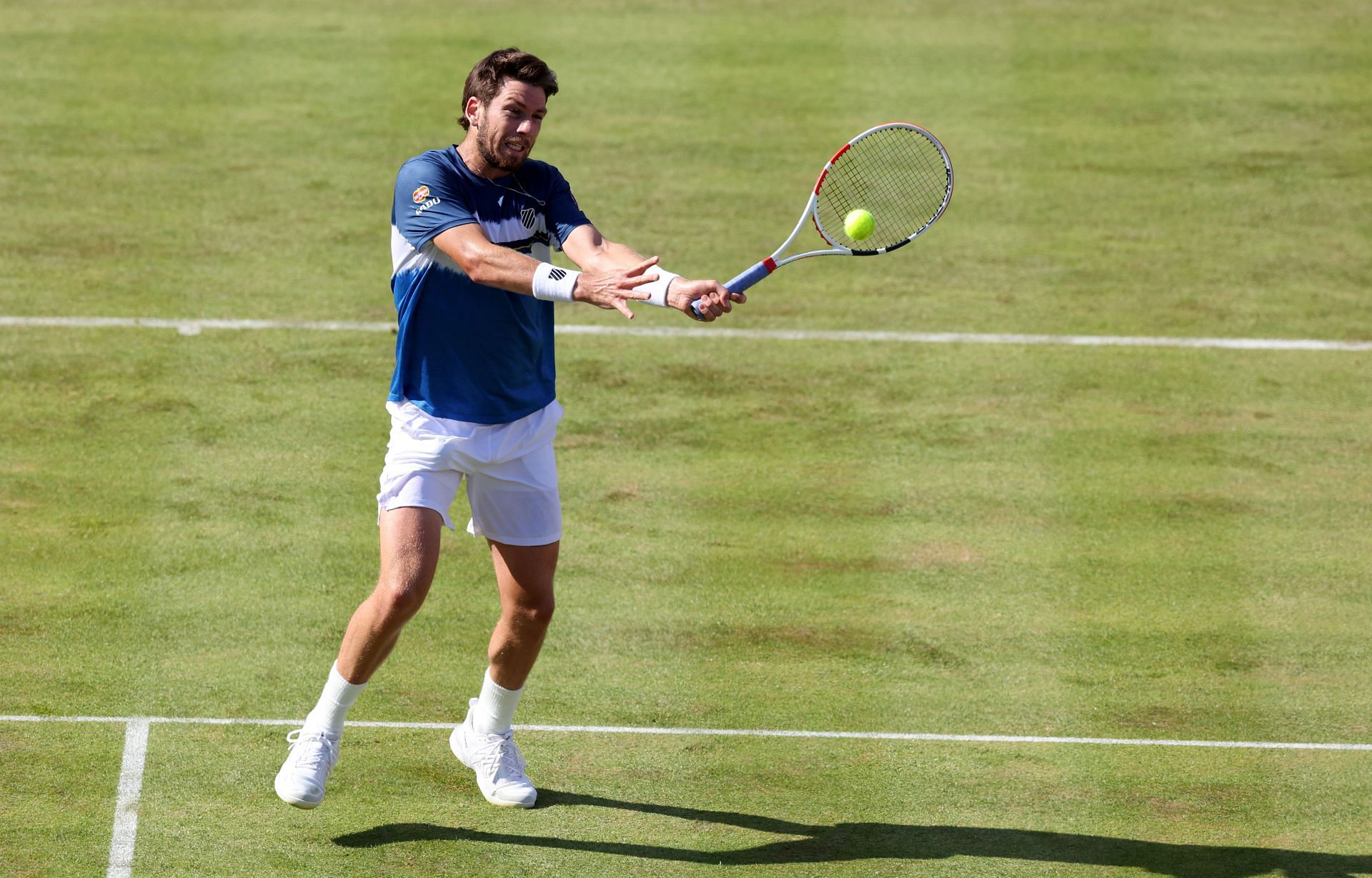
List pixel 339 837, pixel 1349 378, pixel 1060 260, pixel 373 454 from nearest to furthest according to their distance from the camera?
pixel 339 837
pixel 373 454
pixel 1349 378
pixel 1060 260

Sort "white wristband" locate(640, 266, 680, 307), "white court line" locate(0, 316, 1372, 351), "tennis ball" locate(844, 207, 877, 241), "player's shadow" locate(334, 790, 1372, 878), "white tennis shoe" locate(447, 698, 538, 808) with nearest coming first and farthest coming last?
1. "white wristband" locate(640, 266, 680, 307)
2. "player's shadow" locate(334, 790, 1372, 878)
3. "white tennis shoe" locate(447, 698, 538, 808)
4. "tennis ball" locate(844, 207, 877, 241)
5. "white court line" locate(0, 316, 1372, 351)

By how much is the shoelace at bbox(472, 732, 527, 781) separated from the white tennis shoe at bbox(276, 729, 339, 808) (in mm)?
553

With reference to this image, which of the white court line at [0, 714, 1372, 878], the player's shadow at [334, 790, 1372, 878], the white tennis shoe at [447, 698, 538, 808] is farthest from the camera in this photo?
the white court line at [0, 714, 1372, 878]

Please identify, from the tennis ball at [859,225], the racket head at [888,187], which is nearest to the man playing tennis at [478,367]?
the tennis ball at [859,225]

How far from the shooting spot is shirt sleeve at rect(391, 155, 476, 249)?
20.4 ft

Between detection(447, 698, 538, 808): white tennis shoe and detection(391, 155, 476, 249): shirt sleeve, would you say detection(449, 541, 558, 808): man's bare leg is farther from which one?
detection(391, 155, 476, 249): shirt sleeve

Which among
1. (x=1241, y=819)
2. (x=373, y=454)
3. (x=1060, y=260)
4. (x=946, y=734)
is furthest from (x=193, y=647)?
(x=1060, y=260)

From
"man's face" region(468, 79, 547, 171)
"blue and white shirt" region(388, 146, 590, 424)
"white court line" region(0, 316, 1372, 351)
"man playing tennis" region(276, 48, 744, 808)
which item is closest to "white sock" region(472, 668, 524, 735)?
"man playing tennis" region(276, 48, 744, 808)

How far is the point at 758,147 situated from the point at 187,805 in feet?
29.5

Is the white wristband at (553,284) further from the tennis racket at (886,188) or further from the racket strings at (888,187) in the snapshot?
the racket strings at (888,187)

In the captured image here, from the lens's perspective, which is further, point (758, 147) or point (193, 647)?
point (758, 147)

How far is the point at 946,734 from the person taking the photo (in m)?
7.42

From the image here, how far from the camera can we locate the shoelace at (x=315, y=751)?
6391 millimetres

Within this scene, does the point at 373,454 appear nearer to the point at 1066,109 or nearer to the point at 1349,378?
the point at 1349,378
